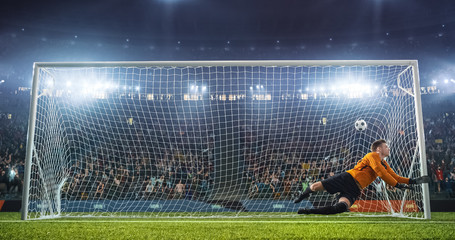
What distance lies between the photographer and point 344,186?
4906 mm

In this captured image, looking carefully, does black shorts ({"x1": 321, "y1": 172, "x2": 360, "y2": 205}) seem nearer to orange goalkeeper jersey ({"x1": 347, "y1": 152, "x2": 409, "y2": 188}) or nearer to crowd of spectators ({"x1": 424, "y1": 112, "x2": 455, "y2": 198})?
orange goalkeeper jersey ({"x1": 347, "y1": 152, "x2": 409, "y2": 188})

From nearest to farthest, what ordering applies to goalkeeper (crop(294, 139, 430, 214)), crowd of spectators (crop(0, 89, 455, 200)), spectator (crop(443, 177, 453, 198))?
1. goalkeeper (crop(294, 139, 430, 214))
2. crowd of spectators (crop(0, 89, 455, 200))
3. spectator (crop(443, 177, 453, 198))

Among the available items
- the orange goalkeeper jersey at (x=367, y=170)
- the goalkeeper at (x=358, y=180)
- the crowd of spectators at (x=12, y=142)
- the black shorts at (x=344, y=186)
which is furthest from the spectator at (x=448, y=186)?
the crowd of spectators at (x=12, y=142)

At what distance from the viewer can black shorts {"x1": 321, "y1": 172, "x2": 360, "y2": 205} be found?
488 centimetres

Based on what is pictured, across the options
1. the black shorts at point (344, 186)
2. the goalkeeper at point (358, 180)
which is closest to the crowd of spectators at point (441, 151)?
the goalkeeper at point (358, 180)

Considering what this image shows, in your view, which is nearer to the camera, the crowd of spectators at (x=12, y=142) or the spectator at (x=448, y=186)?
the spectator at (x=448, y=186)

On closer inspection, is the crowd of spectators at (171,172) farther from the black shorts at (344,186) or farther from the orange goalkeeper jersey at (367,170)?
the black shorts at (344,186)

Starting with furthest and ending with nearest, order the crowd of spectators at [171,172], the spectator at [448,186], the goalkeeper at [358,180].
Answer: the spectator at [448,186] → the crowd of spectators at [171,172] → the goalkeeper at [358,180]

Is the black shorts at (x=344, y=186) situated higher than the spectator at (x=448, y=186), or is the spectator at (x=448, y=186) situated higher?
the black shorts at (x=344, y=186)

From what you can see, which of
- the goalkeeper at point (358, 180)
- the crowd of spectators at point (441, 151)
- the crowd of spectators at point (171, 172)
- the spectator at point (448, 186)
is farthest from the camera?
the crowd of spectators at point (441, 151)

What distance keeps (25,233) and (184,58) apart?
1817 centimetres

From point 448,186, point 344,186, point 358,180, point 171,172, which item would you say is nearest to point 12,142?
point 171,172

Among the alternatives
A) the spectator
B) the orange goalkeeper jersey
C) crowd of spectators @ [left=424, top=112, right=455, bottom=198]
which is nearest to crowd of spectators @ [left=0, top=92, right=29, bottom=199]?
the orange goalkeeper jersey

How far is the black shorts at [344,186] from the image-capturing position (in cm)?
488
